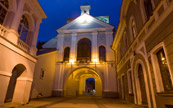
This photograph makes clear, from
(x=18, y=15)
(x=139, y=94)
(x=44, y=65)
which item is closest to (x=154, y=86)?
(x=139, y=94)

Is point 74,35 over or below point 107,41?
over

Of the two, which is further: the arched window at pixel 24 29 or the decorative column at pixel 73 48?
the decorative column at pixel 73 48

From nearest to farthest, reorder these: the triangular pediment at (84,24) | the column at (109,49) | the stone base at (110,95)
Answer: the stone base at (110,95) < the column at (109,49) < the triangular pediment at (84,24)

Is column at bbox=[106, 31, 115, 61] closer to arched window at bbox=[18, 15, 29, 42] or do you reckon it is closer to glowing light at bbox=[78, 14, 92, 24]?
glowing light at bbox=[78, 14, 92, 24]

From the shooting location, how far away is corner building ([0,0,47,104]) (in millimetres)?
6242

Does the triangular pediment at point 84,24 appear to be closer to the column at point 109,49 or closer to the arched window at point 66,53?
the column at point 109,49

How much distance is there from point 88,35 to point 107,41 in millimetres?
3385

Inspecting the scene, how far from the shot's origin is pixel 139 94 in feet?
24.9

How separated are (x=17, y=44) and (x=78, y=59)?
37.1ft

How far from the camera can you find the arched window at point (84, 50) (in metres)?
18.2

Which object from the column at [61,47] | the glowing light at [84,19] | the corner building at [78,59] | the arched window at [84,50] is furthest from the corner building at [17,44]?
the glowing light at [84,19]

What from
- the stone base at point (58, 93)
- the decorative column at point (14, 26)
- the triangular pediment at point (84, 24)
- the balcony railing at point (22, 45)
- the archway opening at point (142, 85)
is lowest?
the stone base at point (58, 93)

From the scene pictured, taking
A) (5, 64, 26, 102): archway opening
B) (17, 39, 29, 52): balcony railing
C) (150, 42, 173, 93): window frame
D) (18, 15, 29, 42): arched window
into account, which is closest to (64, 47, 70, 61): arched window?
(5, 64, 26, 102): archway opening

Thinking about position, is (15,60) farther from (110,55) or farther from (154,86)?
(110,55)
